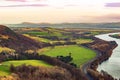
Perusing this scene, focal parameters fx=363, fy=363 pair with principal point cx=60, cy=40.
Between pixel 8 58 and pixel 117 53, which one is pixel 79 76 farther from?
pixel 117 53

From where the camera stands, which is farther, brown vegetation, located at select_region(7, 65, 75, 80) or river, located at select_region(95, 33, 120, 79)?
river, located at select_region(95, 33, 120, 79)

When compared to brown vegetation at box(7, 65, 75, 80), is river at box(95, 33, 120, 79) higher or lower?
lower

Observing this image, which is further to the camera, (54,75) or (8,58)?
(8,58)

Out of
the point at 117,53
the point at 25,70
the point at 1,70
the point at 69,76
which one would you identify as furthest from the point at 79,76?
the point at 117,53

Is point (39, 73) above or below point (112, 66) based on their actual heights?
above

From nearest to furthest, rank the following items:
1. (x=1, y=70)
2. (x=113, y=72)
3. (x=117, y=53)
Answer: (x=1, y=70)
(x=113, y=72)
(x=117, y=53)

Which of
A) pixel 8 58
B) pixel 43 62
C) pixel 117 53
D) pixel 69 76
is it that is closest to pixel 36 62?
pixel 43 62

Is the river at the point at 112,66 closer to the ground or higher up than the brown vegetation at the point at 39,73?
closer to the ground

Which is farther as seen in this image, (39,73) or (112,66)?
(112,66)

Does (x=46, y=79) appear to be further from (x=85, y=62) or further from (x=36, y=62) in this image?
(x=85, y=62)

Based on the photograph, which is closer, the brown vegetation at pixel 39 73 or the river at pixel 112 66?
the brown vegetation at pixel 39 73

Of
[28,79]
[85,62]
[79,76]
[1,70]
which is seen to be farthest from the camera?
[85,62]
